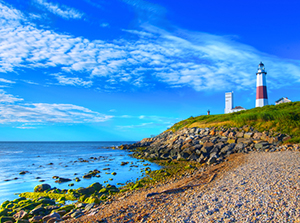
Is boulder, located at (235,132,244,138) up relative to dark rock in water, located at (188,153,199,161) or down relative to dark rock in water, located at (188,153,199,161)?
up

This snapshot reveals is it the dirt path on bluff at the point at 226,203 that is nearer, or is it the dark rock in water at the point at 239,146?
the dirt path on bluff at the point at 226,203

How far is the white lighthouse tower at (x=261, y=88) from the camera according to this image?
43031 millimetres

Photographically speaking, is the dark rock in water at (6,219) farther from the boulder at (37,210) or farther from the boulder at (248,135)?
the boulder at (248,135)

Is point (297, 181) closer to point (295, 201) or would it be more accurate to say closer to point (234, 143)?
point (295, 201)

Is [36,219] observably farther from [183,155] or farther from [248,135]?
[248,135]

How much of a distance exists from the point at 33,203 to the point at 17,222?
2169 millimetres

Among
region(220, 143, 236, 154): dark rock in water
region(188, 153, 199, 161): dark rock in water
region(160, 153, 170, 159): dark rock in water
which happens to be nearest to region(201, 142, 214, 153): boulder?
region(188, 153, 199, 161): dark rock in water

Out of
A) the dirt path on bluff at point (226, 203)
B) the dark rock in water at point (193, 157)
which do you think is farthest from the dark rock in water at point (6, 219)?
the dark rock in water at point (193, 157)

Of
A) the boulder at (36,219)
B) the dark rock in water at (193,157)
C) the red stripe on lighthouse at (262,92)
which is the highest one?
the red stripe on lighthouse at (262,92)

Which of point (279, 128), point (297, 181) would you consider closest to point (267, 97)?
point (279, 128)

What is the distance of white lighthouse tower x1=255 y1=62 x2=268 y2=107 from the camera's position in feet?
141

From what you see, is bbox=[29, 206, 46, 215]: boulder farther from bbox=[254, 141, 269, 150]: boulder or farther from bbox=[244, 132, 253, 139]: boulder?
bbox=[244, 132, 253, 139]: boulder

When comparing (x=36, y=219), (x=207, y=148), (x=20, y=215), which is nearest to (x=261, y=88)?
(x=207, y=148)

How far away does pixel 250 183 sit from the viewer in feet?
24.4
